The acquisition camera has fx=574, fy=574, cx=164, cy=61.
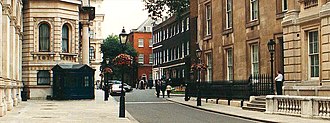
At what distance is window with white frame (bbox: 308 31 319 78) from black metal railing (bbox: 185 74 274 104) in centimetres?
442

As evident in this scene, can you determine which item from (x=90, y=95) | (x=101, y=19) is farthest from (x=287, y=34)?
(x=101, y=19)

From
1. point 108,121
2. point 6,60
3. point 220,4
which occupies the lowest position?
→ point 108,121

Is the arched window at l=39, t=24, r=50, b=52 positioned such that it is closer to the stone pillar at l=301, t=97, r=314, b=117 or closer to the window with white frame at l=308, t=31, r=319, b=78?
the window with white frame at l=308, t=31, r=319, b=78

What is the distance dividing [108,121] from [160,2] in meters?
39.2

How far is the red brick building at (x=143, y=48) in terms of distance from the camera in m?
111

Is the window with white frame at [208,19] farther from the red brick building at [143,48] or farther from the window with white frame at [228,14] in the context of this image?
the red brick building at [143,48]

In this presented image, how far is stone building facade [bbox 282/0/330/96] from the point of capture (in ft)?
79.3

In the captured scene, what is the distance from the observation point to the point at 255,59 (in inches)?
1394

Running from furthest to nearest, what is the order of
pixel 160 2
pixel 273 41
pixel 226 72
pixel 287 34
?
1. pixel 160 2
2. pixel 226 72
3. pixel 273 41
4. pixel 287 34

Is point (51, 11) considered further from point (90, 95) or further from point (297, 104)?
point (297, 104)

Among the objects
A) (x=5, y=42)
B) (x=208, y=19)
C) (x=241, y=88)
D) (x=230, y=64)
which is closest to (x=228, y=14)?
(x=230, y=64)

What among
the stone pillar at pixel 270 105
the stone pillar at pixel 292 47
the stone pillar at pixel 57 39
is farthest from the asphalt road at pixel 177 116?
the stone pillar at pixel 57 39

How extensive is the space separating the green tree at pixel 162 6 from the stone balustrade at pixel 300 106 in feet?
116

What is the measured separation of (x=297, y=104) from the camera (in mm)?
24156
